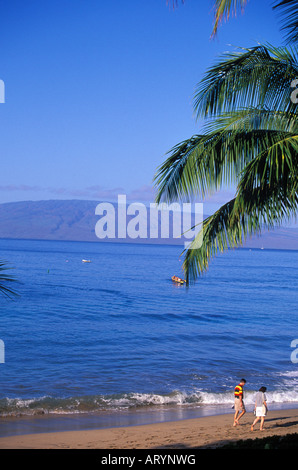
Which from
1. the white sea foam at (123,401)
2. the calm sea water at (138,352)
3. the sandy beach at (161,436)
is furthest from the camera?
the calm sea water at (138,352)

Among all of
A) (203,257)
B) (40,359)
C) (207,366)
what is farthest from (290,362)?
(203,257)

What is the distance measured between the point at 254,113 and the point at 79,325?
2588cm

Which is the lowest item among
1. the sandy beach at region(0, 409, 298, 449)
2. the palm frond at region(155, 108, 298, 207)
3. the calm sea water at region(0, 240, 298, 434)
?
the calm sea water at region(0, 240, 298, 434)

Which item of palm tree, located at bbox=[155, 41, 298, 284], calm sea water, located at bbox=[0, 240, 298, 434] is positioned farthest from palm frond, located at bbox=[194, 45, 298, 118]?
calm sea water, located at bbox=[0, 240, 298, 434]

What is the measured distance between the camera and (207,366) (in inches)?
811

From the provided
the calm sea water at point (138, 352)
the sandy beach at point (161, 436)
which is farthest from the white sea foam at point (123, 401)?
the sandy beach at point (161, 436)

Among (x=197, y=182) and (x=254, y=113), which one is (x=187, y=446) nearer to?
(x=197, y=182)

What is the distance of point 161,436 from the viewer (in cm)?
1151

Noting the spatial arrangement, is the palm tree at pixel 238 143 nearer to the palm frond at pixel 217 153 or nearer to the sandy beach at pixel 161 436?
the palm frond at pixel 217 153

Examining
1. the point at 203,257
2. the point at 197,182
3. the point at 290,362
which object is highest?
the point at 197,182

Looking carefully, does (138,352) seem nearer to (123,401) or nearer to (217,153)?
(123,401)

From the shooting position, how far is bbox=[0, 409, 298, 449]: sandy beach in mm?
10539

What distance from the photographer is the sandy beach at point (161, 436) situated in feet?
34.6

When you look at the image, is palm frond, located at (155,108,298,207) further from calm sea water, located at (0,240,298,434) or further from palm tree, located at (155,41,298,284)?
calm sea water, located at (0,240,298,434)
